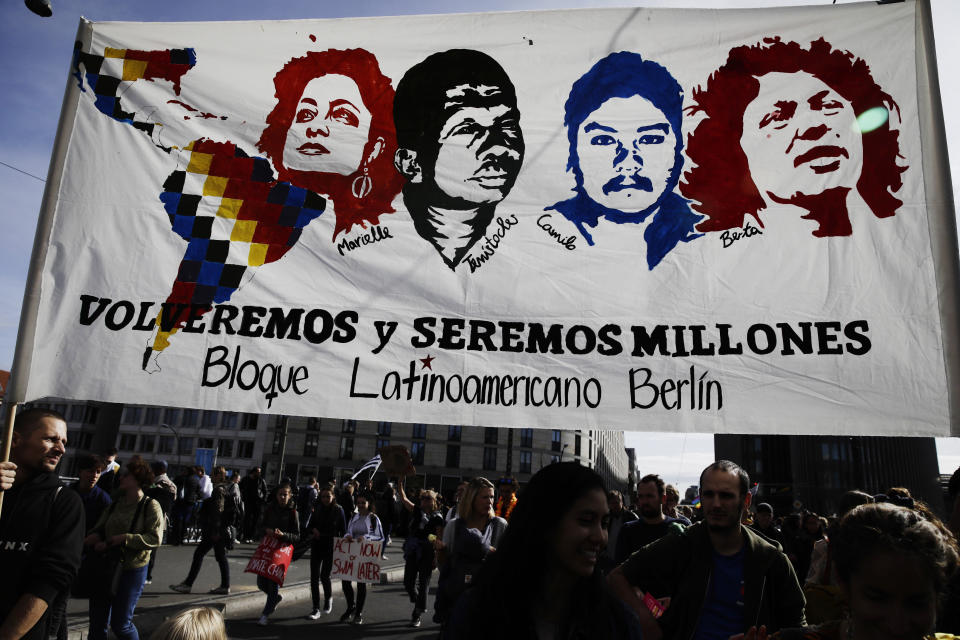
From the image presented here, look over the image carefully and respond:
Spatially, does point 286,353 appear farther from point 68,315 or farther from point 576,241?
point 576,241

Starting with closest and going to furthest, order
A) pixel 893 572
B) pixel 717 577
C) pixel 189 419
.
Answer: pixel 893 572 < pixel 717 577 < pixel 189 419

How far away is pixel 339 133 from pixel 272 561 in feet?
25.2

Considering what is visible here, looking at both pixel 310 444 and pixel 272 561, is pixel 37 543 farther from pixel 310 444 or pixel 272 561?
pixel 310 444

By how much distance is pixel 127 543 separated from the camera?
20.9ft

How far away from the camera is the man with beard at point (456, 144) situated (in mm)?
3580

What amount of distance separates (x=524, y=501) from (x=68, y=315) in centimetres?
264

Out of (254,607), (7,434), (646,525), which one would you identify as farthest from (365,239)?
(254,607)

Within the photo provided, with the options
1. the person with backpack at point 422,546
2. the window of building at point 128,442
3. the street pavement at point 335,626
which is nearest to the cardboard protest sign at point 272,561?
the street pavement at point 335,626

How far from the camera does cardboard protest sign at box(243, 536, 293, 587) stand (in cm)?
950

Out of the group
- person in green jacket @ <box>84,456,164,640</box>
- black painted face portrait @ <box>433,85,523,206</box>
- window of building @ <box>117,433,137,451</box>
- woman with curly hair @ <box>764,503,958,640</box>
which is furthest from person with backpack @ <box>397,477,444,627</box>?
window of building @ <box>117,433,137,451</box>

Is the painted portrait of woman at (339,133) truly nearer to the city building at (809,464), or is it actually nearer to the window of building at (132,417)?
the city building at (809,464)

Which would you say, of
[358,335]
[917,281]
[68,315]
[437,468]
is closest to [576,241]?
[358,335]

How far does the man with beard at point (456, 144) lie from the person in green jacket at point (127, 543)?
4.90 m

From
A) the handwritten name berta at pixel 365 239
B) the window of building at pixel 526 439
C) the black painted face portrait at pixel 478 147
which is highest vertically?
the window of building at pixel 526 439
